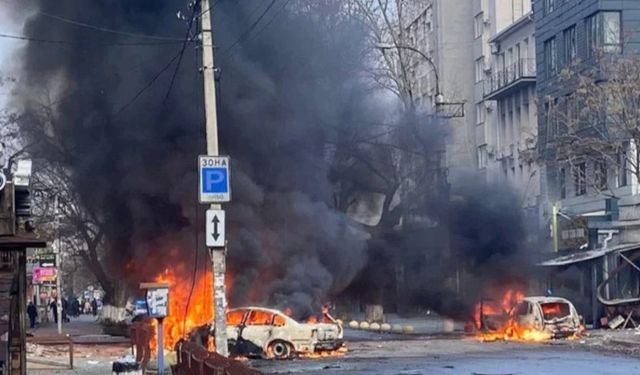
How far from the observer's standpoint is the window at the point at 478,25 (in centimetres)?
7156

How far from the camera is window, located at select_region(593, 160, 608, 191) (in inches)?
1735

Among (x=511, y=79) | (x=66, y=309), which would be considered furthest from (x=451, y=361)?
(x=66, y=309)

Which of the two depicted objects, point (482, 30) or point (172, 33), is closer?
point (172, 33)

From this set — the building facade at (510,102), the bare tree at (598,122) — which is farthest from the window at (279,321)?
the building facade at (510,102)

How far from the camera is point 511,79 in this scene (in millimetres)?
62844

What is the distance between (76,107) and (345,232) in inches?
418

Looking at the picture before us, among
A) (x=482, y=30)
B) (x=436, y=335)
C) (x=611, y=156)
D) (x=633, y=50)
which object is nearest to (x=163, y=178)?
(x=436, y=335)

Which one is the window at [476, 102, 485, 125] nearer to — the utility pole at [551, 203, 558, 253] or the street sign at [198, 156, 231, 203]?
the utility pole at [551, 203, 558, 253]

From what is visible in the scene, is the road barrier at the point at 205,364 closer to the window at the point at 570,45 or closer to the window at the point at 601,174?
the window at the point at 601,174

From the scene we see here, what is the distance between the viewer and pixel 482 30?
234 ft

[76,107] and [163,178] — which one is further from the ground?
[76,107]

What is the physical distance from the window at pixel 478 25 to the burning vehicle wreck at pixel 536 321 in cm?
3578

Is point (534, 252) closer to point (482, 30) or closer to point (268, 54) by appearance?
point (268, 54)

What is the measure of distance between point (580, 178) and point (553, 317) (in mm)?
9114
